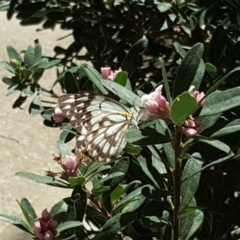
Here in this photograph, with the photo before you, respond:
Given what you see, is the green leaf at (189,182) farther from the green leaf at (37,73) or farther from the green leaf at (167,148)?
the green leaf at (37,73)

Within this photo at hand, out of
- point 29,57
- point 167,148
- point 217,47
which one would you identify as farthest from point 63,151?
point 29,57

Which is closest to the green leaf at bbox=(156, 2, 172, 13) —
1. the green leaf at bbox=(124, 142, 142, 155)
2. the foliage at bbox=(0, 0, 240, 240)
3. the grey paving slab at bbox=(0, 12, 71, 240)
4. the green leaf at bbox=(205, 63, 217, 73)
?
the foliage at bbox=(0, 0, 240, 240)

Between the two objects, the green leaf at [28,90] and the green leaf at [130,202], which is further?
the green leaf at [28,90]

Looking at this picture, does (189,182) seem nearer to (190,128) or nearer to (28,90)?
(190,128)

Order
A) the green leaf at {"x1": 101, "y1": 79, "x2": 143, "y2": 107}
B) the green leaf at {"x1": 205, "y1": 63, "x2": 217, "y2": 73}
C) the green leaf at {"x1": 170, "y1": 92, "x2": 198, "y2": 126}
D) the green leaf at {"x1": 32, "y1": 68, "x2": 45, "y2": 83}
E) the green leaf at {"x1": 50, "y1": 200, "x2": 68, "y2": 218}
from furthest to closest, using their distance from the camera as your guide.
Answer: the green leaf at {"x1": 32, "y1": 68, "x2": 45, "y2": 83} → the green leaf at {"x1": 205, "y1": 63, "x2": 217, "y2": 73} → the green leaf at {"x1": 50, "y1": 200, "x2": 68, "y2": 218} → the green leaf at {"x1": 101, "y1": 79, "x2": 143, "y2": 107} → the green leaf at {"x1": 170, "y1": 92, "x2": 198, "y2": 126}

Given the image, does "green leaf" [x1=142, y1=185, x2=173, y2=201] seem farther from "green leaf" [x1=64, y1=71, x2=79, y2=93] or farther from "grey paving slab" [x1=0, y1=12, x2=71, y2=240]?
"grey paving slab" [x1=0, y1=12, x2=71, y2=240]

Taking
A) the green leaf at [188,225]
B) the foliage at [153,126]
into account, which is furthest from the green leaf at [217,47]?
the green leaf at [188,225]
